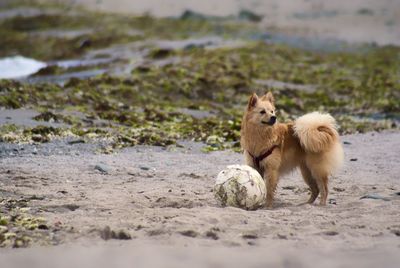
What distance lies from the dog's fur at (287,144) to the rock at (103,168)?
2.93 metres

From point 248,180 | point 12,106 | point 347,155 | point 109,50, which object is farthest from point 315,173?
point 109,50

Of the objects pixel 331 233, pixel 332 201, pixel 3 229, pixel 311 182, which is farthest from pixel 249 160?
pixel 3 229

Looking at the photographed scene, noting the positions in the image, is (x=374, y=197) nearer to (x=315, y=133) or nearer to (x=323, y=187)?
(x=323, y=187)

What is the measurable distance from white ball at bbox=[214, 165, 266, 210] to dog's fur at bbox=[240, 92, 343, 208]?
563mm

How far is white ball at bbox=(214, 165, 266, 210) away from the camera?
8297 mm

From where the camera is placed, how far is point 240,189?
8289mm

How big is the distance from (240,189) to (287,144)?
1.27 metres

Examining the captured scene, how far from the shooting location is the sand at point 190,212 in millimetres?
6242

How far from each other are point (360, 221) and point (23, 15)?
2470 inches

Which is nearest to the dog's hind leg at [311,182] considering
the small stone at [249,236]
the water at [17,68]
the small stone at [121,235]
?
the small stone at [249,236]

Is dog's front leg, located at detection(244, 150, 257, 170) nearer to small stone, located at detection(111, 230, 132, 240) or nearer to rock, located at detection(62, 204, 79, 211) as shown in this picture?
rock, located at detection(62, 204, 79, 211)

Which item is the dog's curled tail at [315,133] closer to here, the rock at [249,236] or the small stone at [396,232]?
the small stone at [396,232]

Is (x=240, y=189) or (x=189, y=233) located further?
(x=240, y=189)

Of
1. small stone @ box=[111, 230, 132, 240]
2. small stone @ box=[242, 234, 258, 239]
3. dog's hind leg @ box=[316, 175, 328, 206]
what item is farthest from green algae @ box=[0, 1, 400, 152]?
small stone @ box=[242, 234, 258, 239]
